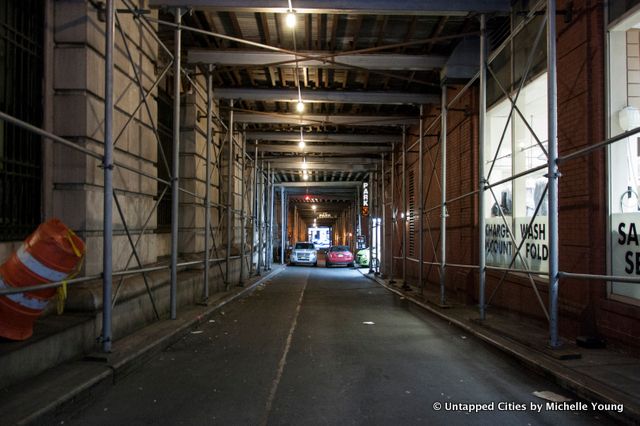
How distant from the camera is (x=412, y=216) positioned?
2080 cm

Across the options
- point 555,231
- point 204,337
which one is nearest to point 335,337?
point 204,337

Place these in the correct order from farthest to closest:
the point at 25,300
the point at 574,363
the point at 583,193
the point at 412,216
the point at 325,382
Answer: the point at 412,216
the point at 583,193
the point at 574,363
the point at 325,382
the point at 25,300

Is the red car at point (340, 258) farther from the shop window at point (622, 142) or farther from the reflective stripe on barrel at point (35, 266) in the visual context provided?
the reflective stripe on barrel at point (35, 266)

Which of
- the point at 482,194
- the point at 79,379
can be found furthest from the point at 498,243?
the point at 79,379

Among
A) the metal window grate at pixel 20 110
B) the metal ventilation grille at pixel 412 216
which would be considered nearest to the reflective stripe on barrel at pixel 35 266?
the metal window grate at pixel 20 110

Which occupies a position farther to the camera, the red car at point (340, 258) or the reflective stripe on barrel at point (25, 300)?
the red car at point (340, 258)

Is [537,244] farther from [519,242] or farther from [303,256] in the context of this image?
[303,256]

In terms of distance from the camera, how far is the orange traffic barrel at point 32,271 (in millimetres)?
5129

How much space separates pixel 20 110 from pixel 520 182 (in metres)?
8.85

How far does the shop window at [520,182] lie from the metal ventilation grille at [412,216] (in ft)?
26.1

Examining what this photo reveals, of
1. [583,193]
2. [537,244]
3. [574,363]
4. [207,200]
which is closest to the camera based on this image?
[574,363]

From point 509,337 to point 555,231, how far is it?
6.63 ft

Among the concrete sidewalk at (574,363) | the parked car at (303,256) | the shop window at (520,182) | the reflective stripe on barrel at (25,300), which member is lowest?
the parked car at (303,256)

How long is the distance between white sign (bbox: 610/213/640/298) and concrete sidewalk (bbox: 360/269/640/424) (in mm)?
910
